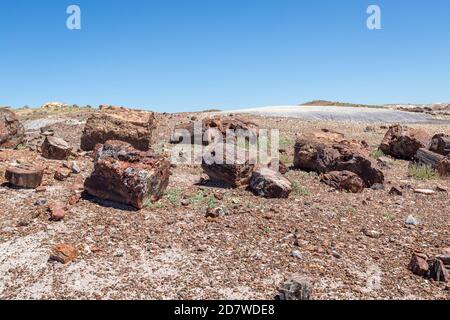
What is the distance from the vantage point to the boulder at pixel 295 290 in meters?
5.41

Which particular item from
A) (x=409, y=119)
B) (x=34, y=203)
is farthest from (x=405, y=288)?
(x=409, y=119)

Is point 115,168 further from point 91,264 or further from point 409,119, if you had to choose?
point 409,119

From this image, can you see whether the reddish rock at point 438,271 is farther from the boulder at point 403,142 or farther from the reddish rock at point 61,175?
the boulder at point 403,142

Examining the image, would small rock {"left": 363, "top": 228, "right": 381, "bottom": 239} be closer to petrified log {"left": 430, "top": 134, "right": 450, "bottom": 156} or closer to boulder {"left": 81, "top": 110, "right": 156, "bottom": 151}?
boulder {"left": 81, "top": 110, "right": 156, "bottom": 151}

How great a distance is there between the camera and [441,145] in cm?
1421

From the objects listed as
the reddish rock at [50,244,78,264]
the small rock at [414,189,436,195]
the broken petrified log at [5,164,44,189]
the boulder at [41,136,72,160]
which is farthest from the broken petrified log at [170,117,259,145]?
the reddish rock at [50,244,78,264]

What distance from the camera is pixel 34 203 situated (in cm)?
789

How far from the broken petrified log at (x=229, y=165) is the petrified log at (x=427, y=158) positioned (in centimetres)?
648

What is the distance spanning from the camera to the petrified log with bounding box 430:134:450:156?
14083 mm

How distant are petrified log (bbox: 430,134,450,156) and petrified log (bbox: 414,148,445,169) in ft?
2.27

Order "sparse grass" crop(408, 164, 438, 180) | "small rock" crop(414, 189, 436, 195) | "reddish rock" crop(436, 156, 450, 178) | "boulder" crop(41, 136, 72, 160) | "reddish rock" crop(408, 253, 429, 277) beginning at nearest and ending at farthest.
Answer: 1. "reddish rock" crop(408, 253, 429, 277)
2. "small rock" crop(414, 189, 436, 195)
3. "boulder" crop(41, 136, 72, 160)
4. "sparse grass" crop(408, 164, 438, 180)
5. "reddish rock" crop(436, 156, 450, 178)

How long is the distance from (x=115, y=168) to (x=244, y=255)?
299cm
